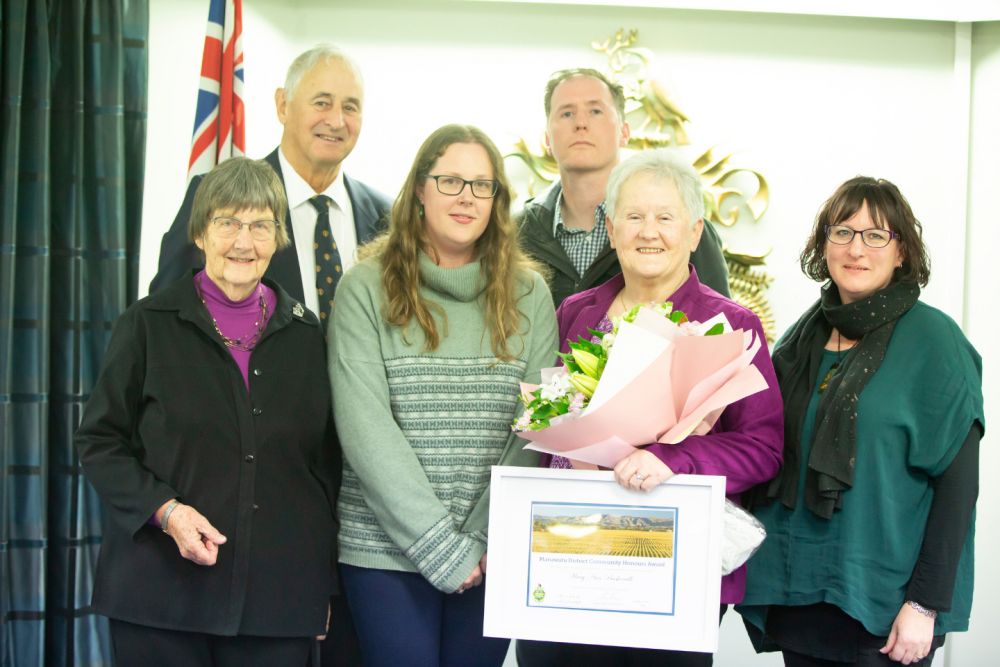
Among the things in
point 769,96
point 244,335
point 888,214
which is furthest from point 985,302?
point 244,335

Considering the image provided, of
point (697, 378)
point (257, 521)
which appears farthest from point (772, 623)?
Answer: point (257, 521)

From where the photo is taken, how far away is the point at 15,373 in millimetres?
3271

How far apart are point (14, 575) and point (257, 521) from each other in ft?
4.98

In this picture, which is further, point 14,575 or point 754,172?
point 754,172

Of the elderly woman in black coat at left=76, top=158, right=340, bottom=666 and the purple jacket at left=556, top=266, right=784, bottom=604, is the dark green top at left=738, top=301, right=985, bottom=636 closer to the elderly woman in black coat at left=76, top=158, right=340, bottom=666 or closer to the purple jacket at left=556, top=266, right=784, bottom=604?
the purple jacket at left=556, top=266, right=784, bottom=604

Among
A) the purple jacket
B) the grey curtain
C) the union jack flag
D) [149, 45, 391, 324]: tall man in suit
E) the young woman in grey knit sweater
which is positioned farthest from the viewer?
the grey curtain

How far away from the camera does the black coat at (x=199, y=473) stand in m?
2.14

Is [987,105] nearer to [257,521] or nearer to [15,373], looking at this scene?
[257,521]

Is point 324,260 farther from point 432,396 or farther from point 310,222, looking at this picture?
point 432,396

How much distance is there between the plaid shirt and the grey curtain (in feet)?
4.67

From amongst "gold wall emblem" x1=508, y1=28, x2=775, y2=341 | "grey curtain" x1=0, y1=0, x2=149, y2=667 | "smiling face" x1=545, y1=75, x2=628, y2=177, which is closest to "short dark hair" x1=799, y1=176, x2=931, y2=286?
"smiling face" x1=545, y1=75, x2=628, y2=177

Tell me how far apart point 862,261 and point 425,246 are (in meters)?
0.99

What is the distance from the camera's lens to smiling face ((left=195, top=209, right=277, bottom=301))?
225 cm

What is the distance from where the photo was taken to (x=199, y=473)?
2.17m
